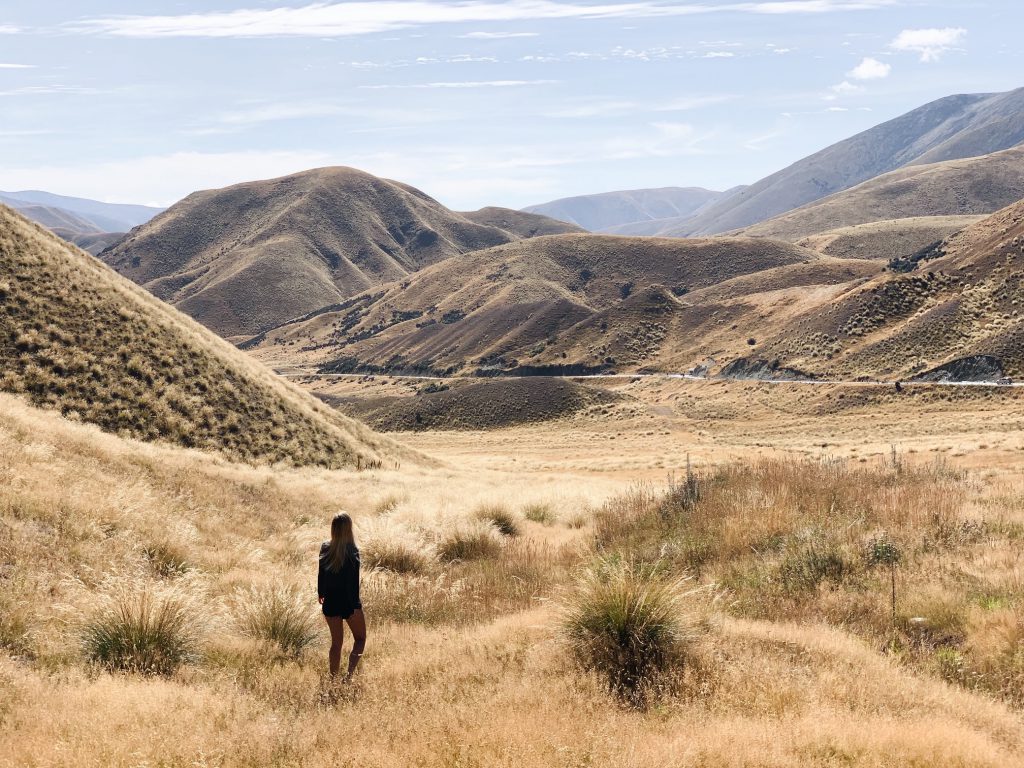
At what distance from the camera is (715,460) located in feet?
123

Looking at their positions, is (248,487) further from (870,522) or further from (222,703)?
(870,522)

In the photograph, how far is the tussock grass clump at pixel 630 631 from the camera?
19.2 ft

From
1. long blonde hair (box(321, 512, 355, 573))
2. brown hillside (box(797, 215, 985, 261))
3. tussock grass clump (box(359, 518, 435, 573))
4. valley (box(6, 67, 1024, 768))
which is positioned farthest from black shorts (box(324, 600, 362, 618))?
brown hillside (box(797, 215, 985, 261))

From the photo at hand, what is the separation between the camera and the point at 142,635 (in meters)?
6.36

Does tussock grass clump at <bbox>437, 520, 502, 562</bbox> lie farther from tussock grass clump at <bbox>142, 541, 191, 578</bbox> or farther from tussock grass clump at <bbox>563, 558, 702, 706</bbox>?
tussock grass clump at <bbox>563, 558, 702, 706</bbox>

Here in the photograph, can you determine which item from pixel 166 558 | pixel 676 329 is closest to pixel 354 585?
pixel 166 558

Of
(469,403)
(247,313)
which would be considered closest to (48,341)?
(469,403)

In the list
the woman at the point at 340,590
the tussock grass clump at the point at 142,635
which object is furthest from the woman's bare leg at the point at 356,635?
the tussock grass clump at the point at 142,635

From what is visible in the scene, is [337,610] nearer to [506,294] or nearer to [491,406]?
[491,406]

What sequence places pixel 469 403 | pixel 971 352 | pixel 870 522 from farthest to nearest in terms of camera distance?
1. pixel 469 403
2. pixel 971 352
3. pixel 870 522

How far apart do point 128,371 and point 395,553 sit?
1940 centimetres

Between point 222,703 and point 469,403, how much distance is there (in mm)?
72179

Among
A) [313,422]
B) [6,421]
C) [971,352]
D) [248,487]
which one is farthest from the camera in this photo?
[971,352]

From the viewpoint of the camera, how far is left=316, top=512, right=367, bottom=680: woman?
6.47 m
